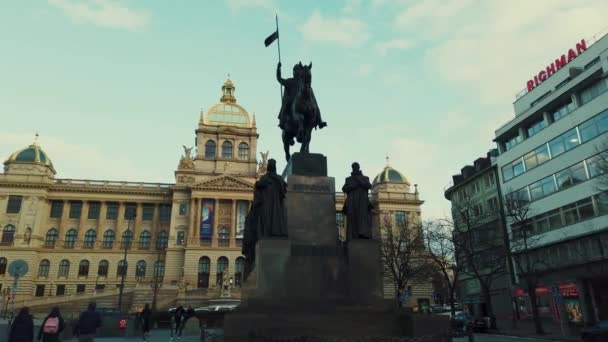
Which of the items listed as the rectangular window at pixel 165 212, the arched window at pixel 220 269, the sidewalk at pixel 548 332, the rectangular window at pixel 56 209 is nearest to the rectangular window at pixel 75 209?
the rectangular window at pixel 56 209

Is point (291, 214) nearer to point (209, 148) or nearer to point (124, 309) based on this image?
point (124, 309)

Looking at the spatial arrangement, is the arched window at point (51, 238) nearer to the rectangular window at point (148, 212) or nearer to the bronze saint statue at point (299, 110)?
the rectangular window at point (148, 212)

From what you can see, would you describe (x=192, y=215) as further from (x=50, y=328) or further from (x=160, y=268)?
(x=50, y=328)

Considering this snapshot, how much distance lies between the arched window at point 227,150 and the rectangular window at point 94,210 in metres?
23.6

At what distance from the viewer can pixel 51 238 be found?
71.8 metres

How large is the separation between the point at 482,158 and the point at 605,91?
2232 centimetres

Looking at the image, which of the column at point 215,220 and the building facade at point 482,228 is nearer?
the building facade at point 482,228

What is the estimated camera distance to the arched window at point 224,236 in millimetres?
71438

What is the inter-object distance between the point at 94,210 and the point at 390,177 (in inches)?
2174

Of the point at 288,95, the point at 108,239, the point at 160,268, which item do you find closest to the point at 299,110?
the point at 288,95

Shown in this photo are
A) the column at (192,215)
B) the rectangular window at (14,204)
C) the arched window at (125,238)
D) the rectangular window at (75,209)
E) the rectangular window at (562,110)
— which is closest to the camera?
the rectangular window at (562,110)

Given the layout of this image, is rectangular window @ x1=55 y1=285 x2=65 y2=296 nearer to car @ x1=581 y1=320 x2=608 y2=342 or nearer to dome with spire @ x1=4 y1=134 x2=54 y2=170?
dome with spire @ x1=4 y1=134 x2=54 y2=170

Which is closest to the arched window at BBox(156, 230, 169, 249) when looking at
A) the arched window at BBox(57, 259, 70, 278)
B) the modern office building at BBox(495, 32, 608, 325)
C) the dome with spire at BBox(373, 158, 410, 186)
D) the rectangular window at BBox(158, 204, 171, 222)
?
the rectangular window at BBox(158, 204, 171, 222)

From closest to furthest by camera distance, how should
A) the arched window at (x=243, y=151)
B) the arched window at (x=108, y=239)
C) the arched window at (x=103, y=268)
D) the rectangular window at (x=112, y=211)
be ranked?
1. the arched window at (x=103, y=268)
2. the arched window at (x=108, y=239)
3. the rectangular window at (x=112, y=211)
4. the arched window at (x=243, y=151)
